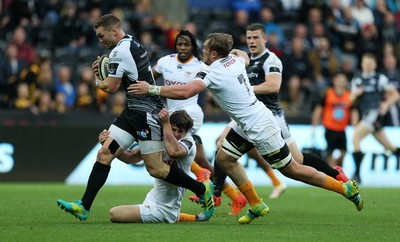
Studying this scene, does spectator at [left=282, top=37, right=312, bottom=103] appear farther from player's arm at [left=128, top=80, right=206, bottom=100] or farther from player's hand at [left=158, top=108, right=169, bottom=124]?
player's arm at [left=128, top=80, right=206, bottom=100]

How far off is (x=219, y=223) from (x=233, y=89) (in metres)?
1.57

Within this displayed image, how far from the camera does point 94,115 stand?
65.2ft

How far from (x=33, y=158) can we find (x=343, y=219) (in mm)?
9349

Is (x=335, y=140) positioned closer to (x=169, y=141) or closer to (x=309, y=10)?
(x=309, y=10)

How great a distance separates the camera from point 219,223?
11.0m

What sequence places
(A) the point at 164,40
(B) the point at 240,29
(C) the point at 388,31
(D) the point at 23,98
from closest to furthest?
(D) the point at 23,98
(A) the point at 164,40
(B) the point at 240,29
(C) the point at 388,31

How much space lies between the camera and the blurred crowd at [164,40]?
20.4 meters

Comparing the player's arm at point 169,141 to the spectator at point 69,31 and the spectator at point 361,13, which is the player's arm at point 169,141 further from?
the spectator at point 361,13

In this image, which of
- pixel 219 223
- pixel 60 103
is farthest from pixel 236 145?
pixel 60 103

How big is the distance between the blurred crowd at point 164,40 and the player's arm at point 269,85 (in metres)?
7.96

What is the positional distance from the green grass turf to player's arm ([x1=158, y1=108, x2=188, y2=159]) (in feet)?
2.59

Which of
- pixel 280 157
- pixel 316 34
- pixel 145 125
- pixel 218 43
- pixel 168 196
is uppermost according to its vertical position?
pixel 218 43

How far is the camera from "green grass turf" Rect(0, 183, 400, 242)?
944 centimetres

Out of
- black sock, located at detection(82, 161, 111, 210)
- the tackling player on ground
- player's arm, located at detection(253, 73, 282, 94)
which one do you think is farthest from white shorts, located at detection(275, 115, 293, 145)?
black sock, located at detection(82, 161, 111, 210)
